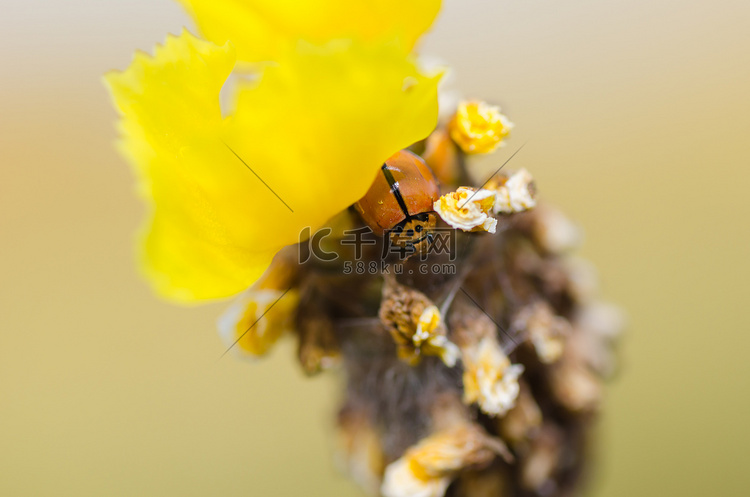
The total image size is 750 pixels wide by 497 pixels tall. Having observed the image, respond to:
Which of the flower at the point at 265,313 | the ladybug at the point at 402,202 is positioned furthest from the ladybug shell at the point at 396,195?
the flower at the point at 265,313

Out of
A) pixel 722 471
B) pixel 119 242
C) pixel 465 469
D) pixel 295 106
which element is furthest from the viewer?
pixel 119 242

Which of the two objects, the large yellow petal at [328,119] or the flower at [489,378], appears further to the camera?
the flower at [489,378]

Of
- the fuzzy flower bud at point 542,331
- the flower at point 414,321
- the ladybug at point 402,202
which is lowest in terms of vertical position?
the fuzzy flower bud at point 542,331

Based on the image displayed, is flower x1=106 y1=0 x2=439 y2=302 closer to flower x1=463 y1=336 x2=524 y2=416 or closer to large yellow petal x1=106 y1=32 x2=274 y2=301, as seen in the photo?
large yellow petal x1=106 y1=32 x2=274 y2=301

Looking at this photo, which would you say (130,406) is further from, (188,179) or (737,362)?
(737,362)

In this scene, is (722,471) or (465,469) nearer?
(465,469)

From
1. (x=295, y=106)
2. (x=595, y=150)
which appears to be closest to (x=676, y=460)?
(x=595, y=150)

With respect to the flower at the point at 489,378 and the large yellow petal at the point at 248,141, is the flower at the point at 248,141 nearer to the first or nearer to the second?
the large yellow petal at the point at 248,141
